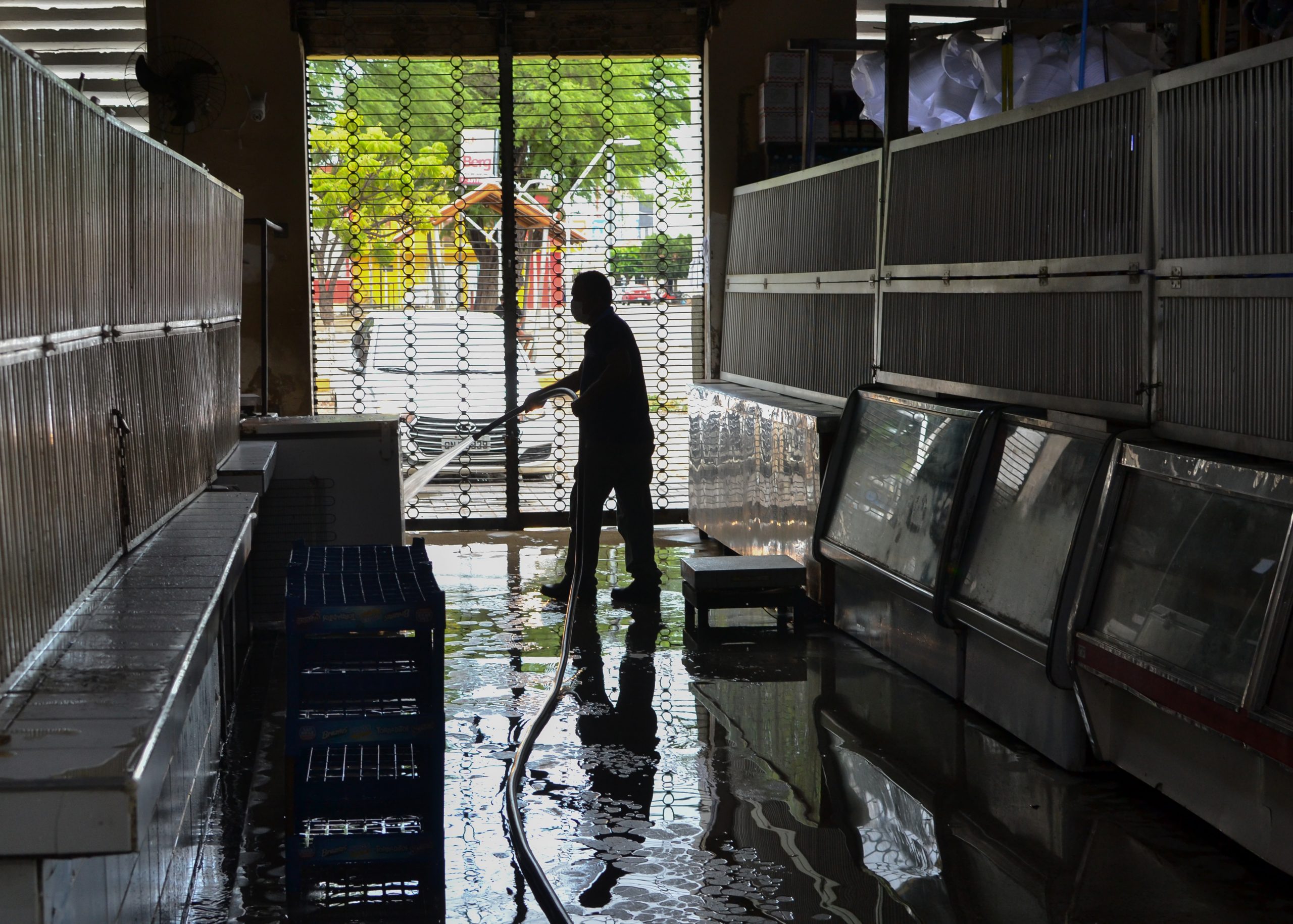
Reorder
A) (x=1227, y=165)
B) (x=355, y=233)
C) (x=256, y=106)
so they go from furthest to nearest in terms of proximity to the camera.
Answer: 1. (x=355, y=233)
2. (x=256, y=106)
3. (x=1227, y=165)

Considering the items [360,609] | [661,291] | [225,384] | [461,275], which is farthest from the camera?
[661,291]

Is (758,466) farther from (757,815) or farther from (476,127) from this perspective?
(757,815)

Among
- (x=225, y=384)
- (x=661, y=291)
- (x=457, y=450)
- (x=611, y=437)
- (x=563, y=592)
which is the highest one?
(x=661, y=291)

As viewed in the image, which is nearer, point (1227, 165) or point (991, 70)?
point (1227, 165)

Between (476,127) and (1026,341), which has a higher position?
(476,127)

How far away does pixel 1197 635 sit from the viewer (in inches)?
152

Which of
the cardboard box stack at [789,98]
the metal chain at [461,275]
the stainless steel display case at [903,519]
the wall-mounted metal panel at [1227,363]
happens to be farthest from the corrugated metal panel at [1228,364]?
the metal chain at [461,275]

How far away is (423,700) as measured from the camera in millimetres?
3971

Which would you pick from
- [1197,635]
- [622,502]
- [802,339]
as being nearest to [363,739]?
[1197,635]

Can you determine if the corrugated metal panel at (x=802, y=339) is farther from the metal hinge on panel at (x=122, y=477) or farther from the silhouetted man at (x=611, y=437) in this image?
the metal hinge on panel at (x=122, y=477)

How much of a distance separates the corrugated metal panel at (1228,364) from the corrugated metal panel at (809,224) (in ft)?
9.12

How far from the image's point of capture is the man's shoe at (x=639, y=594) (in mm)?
7492

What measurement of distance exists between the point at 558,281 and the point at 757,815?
21.0 feet

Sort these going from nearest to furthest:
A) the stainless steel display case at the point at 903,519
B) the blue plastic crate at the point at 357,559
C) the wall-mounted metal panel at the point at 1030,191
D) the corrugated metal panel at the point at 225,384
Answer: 1. the blue plastic crate at the point at 357,559
2. the wall-mounted metal panel at the point at 1030,191
3. the stainless steel display case at the point at 903,519
4. the corrugated metal panel at the point at 225,384
